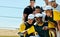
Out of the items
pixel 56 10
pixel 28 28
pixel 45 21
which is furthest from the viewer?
pixel 28 28

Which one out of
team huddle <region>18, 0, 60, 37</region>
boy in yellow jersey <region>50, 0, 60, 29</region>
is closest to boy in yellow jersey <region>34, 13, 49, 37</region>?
team huddle <region>18, 0, 60, 37</region>

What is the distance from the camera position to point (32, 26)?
18.1 ft

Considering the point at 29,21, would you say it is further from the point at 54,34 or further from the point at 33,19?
the point at 54,34

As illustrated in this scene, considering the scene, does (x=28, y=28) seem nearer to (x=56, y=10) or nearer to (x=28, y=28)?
(x=28, y=28)

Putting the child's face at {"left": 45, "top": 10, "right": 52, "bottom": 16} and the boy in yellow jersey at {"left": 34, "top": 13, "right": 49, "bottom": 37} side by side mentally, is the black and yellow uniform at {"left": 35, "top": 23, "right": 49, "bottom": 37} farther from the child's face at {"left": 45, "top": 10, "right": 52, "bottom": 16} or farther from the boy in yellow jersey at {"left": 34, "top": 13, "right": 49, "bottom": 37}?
the child's face at {"left": 45, "top": 10, "right": 52, "bottom": 16}

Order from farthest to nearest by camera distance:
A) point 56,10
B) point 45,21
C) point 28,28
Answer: point 28,28 → point 45,21 → point 56,10

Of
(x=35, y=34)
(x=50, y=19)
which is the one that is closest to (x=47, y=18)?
(x=50, y=19)

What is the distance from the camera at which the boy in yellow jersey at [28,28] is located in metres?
5.51

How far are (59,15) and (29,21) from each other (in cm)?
77

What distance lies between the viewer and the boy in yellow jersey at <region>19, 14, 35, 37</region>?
5.51 meters

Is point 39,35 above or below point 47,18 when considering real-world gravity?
below

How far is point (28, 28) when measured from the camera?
18.8 ft

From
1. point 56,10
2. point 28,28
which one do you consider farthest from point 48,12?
point 28,28

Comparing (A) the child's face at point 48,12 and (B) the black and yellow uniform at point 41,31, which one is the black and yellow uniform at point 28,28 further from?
(A) the child's face at point 48,12
